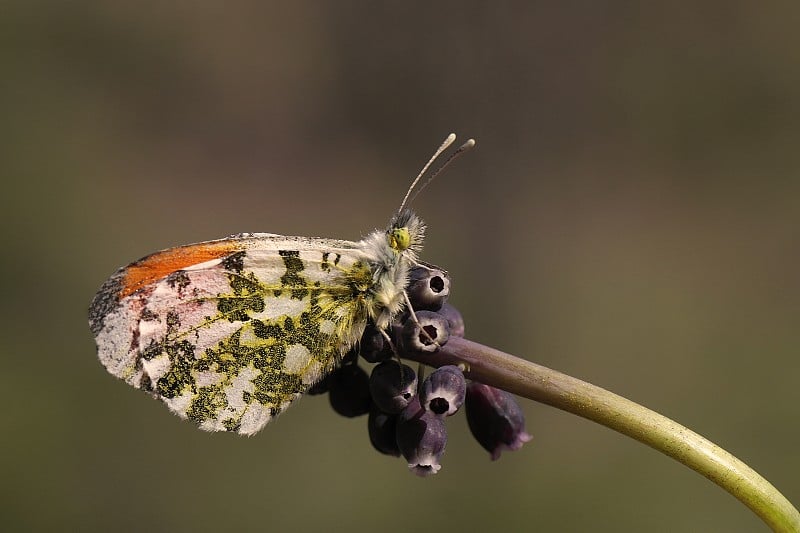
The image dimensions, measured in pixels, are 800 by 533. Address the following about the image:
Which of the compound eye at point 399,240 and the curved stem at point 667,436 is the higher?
the compound eye at point 399,240

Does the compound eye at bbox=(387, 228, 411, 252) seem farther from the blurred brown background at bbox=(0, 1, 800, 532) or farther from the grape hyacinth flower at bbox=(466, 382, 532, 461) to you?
the blurred brown background at bbox=(0, 1, 800, 532)

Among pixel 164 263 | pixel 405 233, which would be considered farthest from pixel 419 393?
pixel 164 263

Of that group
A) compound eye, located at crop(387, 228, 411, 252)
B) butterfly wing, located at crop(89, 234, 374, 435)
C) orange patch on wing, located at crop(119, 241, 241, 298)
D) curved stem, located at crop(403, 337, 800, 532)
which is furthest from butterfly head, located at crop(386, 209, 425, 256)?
curved stem, located at crop(403, 337, 800, 532)

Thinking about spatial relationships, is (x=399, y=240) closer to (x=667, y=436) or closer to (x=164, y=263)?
(x=164, y=263)

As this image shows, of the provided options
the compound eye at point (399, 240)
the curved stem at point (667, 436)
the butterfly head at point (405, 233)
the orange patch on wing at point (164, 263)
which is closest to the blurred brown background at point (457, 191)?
the butterfly head at point (405, 233)

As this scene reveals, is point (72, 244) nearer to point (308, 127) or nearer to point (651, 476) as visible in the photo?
point (308, 127)

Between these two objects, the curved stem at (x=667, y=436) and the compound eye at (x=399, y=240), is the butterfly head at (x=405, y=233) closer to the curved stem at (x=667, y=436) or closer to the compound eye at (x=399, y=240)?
the compound eye at (x=399, y=240)
